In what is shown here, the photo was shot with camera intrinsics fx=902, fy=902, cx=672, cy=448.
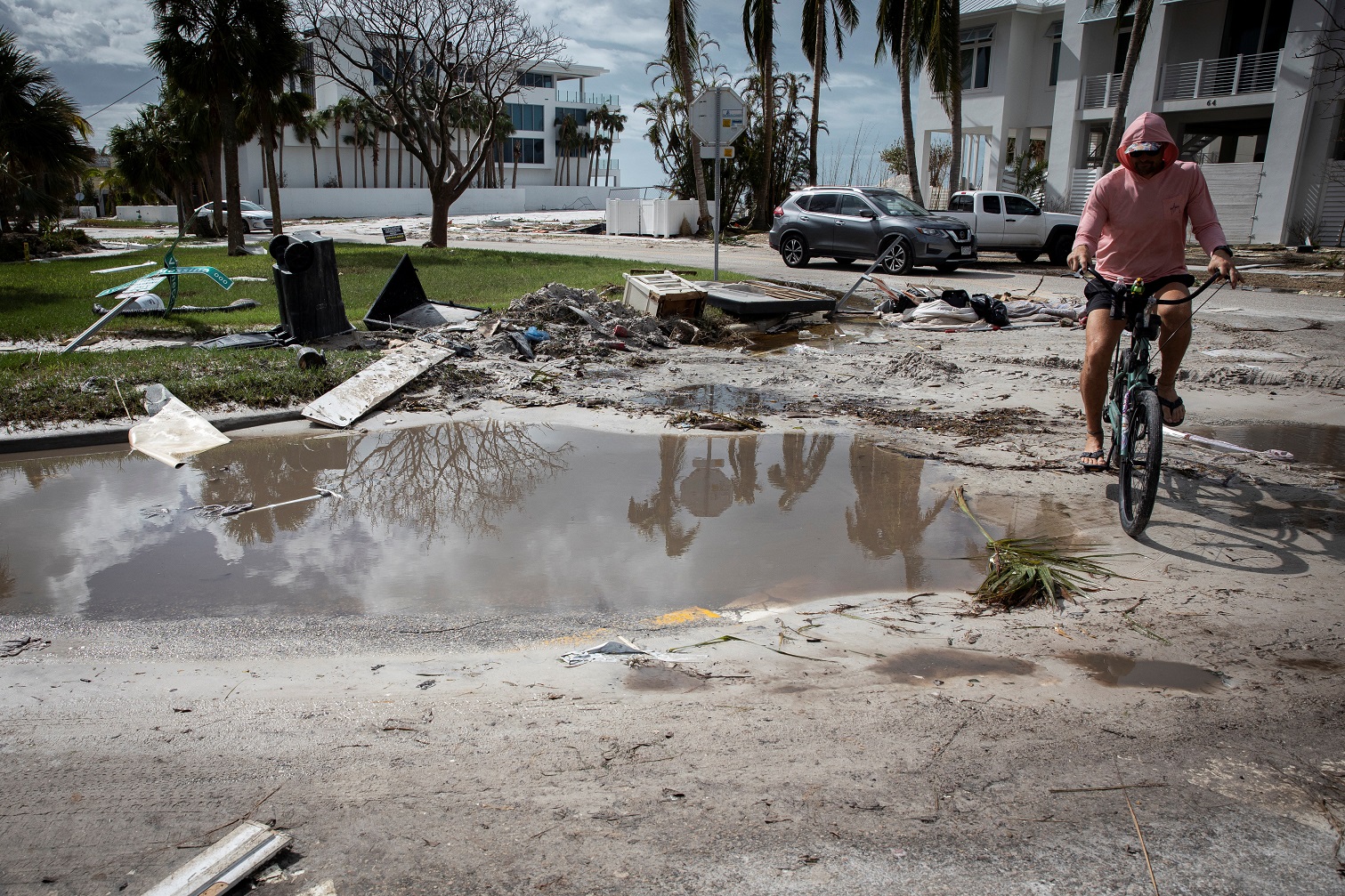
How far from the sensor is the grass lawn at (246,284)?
36.2 feet

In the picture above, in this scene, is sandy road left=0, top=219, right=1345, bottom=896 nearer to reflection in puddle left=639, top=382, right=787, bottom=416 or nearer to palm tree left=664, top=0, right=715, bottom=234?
reflection in puddle left=639, top=382, right=787, bottom=416

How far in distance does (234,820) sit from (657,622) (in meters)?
1.82

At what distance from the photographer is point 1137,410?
4605mm

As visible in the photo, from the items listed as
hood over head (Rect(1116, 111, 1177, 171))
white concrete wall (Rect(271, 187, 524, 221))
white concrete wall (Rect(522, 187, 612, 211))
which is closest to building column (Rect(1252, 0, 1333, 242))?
hood over head (Rect(1116, 111, 1177, 171))

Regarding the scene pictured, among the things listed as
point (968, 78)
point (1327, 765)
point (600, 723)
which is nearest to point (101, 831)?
point (600, 723)

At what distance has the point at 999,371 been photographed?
8.74 meters

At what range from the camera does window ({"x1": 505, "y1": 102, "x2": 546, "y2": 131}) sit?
79169mm

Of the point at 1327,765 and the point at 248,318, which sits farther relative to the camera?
the point at 248,318

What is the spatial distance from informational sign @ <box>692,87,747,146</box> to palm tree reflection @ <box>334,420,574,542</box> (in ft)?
25.7

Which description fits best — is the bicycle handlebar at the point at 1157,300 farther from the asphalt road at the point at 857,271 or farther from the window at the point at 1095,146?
the window at the point at 1095,146

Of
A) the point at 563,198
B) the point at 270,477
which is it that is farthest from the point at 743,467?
the point at 563,198

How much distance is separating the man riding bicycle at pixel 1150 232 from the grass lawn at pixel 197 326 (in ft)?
19.7

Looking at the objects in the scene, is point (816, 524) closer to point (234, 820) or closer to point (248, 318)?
point (234, 820)

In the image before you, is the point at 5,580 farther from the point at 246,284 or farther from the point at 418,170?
the point at 418,170
